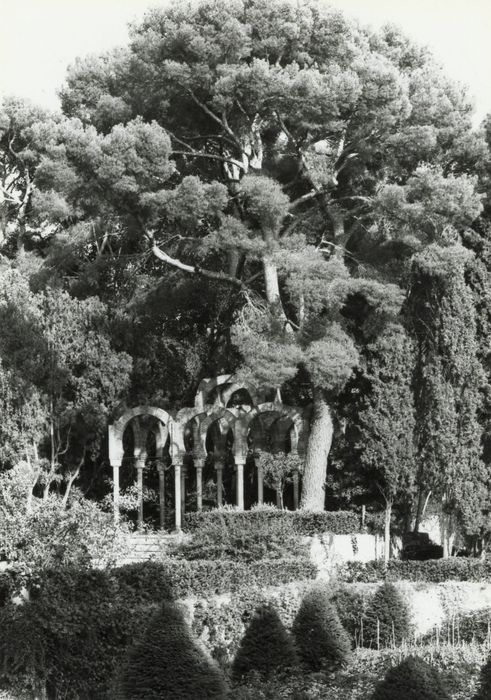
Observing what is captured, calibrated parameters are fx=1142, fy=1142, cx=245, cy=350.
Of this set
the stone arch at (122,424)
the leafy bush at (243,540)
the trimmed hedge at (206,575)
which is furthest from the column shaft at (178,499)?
the trimmed hedge at (206,575)

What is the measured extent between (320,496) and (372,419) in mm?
2205

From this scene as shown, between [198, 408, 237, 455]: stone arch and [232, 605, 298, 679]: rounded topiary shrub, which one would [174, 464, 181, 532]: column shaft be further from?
[232, 605, 298, 679]: rounded topiary shrub

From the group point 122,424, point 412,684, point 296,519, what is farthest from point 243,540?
point 412,684

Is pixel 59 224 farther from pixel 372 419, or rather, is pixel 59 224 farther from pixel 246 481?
pixel 372 419

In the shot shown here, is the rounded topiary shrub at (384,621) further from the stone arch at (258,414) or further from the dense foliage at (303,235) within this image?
the stone arch at (258,414)

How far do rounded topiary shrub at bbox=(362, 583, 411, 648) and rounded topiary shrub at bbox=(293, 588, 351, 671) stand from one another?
2.03 m

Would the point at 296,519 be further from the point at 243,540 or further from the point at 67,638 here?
the point at 67,638

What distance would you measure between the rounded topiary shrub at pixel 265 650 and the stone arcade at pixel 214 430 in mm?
13067

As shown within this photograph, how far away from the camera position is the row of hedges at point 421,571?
21.8m

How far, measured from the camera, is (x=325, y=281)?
25469mm

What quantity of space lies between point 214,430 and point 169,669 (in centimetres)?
1874

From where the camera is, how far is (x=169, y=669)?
11.5m

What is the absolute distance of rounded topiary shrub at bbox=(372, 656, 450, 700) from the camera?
392 inches

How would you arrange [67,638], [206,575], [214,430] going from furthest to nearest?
[214,430] → [206,575] → [67,638]
